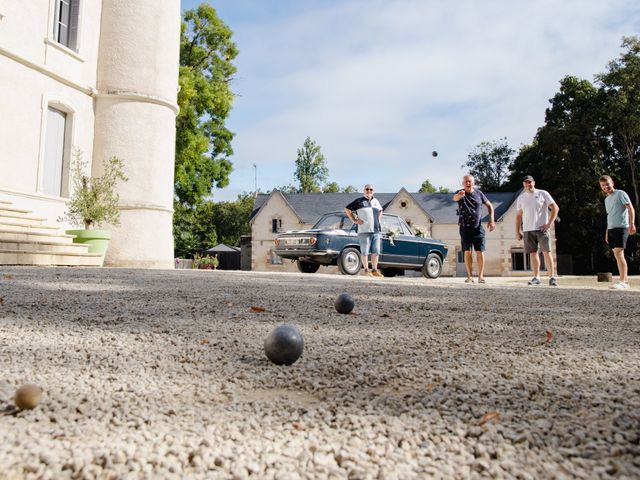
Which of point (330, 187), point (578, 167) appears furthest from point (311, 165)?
point (578, 167)

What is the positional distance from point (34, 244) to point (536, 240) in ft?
30.5

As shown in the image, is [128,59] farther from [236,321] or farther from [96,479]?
[96,479]

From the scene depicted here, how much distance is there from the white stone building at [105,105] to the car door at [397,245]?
618cm

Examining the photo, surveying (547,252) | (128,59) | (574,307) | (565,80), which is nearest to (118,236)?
(128,59)

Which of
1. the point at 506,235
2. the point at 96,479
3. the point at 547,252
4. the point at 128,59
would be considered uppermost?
the point at 128,59

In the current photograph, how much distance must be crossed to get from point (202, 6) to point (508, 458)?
27.3 meters

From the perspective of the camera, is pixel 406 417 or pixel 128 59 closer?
pixel 406 417

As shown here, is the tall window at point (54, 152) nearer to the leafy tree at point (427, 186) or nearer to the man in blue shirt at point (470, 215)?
the man in blue shirt at point (470, 215)

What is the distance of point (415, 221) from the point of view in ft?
122

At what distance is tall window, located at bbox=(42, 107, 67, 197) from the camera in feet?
39.5

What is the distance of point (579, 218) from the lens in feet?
116

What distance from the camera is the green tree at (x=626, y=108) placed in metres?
33.2

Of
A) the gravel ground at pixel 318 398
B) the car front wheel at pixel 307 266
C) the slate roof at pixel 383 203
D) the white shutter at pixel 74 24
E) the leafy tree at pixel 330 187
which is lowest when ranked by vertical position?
the gravel ground at pixel 318 398

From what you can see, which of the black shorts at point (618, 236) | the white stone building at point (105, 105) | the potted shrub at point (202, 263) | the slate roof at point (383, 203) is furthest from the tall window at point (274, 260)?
the black shorts at point (618, 236)
